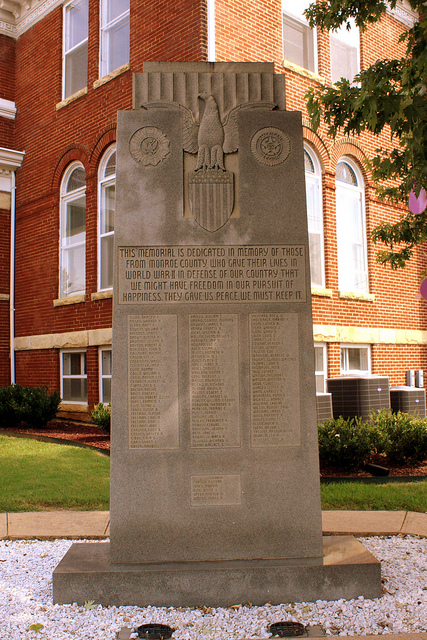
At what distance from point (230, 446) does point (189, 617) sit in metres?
1.05

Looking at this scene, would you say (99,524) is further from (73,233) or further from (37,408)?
(73,233)

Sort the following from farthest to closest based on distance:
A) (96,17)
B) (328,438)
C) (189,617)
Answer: (96,17), (328,438), (189,617)

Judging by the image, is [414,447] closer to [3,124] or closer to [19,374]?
[19,374]

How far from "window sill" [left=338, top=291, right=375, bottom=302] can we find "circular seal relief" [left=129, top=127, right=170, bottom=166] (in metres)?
8.90

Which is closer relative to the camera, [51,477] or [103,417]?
[51,477]

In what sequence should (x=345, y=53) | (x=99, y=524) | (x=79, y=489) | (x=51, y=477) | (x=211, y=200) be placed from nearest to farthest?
1. (x=211, y=200)
2. (x=99, y=524)
3. (x=79, y=489)
4. (x=51, y=477)
5. (x=345, y=53)

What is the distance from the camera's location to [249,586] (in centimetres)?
367

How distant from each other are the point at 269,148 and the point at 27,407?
9.15 m

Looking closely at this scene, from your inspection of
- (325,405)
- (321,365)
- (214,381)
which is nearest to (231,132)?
(214,381)

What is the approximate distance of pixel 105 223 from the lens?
12.8m

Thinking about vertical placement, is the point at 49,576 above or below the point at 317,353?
below

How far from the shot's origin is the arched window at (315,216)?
1235 cm

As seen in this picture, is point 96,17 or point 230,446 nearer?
point 230,446

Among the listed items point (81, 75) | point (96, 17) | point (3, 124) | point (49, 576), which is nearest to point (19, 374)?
point (3, 124)
